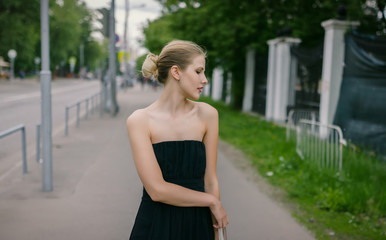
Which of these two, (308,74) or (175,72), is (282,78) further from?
(175,72)

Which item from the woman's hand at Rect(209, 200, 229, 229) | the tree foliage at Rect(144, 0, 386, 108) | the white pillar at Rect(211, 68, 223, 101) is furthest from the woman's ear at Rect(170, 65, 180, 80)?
the white pillar at Rect(211, 68, 223, 101)

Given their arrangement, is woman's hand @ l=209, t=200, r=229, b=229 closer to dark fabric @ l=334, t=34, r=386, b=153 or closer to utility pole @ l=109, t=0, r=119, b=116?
dark fabric @ l=334, t=34, r=386, b=153

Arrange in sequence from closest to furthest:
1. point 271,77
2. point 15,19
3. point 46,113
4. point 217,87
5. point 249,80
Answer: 1. point 46,113
2. point 271,77
3. point 249,80
4. point 217,87
5. point 15,19

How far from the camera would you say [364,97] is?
24.6 feet

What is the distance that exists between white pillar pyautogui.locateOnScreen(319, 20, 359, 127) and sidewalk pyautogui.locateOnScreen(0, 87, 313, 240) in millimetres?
3220

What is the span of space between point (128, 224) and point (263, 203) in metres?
1.75

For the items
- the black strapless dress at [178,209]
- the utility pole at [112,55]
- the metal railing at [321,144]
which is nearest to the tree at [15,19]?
the utility pole at [112,55]

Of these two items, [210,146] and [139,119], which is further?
[210,146]

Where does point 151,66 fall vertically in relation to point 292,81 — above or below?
above

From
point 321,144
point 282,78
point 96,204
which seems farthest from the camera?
point 282,78

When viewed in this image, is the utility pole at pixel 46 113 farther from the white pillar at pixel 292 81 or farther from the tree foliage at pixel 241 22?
the tree foliage at pixel 241 22

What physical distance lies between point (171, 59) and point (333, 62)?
8518mm

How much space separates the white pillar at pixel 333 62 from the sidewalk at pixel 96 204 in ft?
10.6

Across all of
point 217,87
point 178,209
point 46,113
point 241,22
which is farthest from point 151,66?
point 217,87
